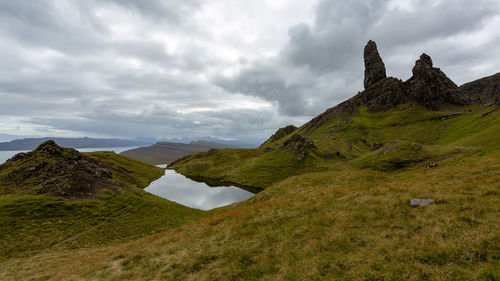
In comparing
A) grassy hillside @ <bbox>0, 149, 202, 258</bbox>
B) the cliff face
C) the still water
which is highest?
the cliff face

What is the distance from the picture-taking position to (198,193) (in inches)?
3546

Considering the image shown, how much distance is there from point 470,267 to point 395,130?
183898mm

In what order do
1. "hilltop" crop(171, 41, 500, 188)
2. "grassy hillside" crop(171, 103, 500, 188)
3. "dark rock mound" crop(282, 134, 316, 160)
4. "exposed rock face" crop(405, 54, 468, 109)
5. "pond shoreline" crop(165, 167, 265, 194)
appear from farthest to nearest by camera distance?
"exposed rock face" crop(405, 54, 468, 109), "dark rock mound" crop(282, 134, 316, 160), "pond shoreline" crop(165, 167, 265, 194), "hilltop" crop(171, 41, 500, 188), "grassy hillside" crop(171, 103, 500, 188)

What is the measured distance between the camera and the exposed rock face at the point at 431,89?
591ft

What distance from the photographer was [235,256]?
1421 cm

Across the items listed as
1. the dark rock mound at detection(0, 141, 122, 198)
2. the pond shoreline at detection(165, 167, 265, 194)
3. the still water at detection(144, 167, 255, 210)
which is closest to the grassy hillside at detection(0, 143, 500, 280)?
the dark rock mound at detection(0, 141, 122, 198)

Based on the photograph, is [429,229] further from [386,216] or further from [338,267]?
[338,267]

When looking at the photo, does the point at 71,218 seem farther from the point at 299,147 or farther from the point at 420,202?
the point at 299,147

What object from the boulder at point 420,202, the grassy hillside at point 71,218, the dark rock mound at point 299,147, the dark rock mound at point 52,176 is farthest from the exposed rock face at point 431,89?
the dark rock mound at point 52,176

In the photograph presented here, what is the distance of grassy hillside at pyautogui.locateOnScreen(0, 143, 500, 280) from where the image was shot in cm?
927

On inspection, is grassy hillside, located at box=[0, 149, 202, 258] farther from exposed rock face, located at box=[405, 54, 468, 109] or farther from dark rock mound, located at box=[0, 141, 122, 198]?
exposed rock face, located at box=[405, 54, 468, 109]

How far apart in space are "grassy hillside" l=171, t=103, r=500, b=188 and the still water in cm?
1337

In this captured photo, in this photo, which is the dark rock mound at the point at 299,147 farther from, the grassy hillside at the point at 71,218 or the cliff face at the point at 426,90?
the cliff face at the point at 426,90

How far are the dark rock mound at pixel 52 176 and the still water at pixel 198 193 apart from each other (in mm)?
24443
